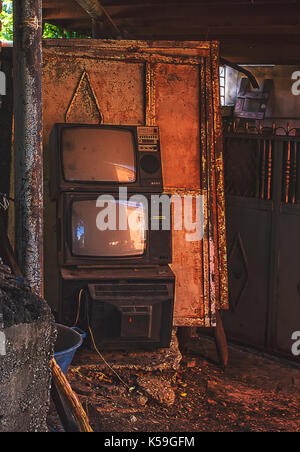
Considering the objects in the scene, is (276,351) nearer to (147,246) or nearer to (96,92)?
(147,246)

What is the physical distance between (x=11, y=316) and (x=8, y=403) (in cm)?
32

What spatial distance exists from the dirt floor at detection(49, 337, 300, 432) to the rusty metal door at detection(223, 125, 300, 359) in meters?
0.57

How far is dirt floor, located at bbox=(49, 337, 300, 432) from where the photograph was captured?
3.64m

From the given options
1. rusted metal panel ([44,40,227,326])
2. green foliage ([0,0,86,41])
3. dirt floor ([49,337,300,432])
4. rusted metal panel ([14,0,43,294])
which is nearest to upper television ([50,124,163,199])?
rusted metal panel ([44,40,227,326])

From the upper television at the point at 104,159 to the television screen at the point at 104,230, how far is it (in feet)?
0.42

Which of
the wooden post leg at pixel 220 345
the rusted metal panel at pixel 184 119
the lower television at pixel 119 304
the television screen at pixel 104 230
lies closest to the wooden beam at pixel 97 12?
the rusted metal panel at pixel 184 119

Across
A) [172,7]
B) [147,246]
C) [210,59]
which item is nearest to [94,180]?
[147,246]

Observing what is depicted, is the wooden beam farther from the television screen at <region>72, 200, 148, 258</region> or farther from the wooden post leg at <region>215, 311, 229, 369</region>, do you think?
the wooden post leg at <region>215, 311, 229, 369</region>

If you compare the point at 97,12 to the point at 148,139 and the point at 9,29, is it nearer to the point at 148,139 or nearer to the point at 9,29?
the point at 148,139

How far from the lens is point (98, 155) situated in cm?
420

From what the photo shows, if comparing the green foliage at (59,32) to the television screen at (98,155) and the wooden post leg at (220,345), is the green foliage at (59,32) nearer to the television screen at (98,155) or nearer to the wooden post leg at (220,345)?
the television screen at (98,155)

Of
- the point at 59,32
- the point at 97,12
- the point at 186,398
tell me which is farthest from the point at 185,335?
the point at 59,32

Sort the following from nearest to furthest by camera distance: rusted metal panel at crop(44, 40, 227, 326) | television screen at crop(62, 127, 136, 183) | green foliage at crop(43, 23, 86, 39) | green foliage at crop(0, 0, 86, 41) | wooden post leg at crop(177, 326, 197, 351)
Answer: television screen at crop(62, 127, 136, 183)
rusted metal panel at crop(44, 40, 227, 326)
wooden post leg at crop(177, 326, 197, 351)
green foliage at crop(43, 23, 86, 39)
green foliage at crop(0, 0, 86, 41)

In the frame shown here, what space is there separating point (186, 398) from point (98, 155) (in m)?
1.74
